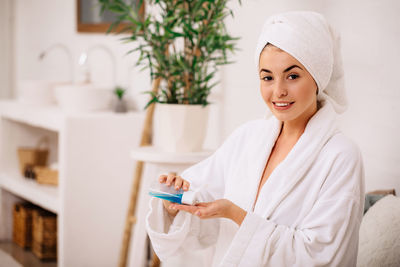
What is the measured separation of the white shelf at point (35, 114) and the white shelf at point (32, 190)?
1.29 feet

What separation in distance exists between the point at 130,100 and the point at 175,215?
192 centimetres

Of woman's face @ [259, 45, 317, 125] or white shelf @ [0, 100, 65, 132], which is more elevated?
woman's face @ [259, 45, 317, 125]

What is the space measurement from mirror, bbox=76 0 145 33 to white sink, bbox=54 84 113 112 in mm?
661

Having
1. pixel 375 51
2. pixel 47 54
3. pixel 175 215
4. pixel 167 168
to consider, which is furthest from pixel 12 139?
pixel 375 51

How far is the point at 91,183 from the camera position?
303 centimetres

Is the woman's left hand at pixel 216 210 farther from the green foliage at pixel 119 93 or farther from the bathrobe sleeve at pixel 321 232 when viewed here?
the green foliage at pixel 119 93

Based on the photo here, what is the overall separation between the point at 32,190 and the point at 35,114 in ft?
1.57

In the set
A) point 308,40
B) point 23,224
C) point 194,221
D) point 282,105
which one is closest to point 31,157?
point 23,224

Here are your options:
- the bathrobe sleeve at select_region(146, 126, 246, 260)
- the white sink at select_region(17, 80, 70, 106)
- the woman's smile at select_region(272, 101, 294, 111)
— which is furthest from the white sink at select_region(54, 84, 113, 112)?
the woman's smile at select_region(272, 101, 294, 111)

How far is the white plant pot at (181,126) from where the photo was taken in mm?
2408

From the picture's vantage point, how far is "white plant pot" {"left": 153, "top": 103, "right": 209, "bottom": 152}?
2408 millimetres

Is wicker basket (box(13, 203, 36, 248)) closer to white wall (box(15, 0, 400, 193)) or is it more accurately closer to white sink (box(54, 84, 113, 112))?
white sink (box(54, 84, 113, 112))

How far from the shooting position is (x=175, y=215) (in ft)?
5.56

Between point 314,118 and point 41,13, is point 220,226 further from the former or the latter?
point 41,13
